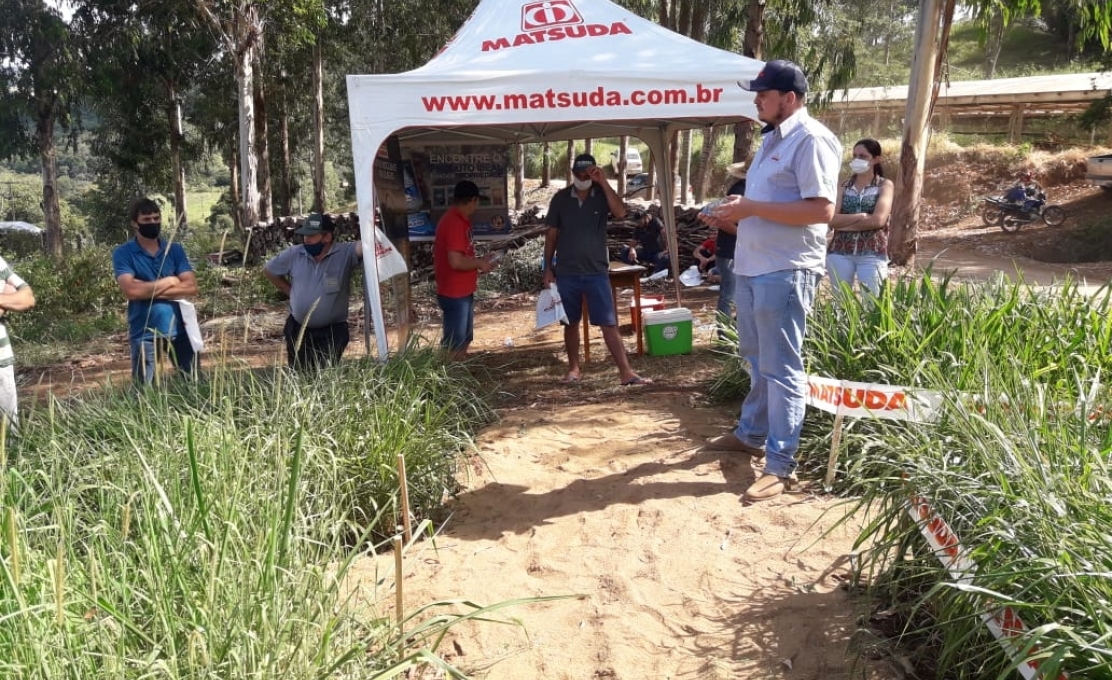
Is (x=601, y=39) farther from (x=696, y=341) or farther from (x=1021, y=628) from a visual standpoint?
(x=1021, y=628)

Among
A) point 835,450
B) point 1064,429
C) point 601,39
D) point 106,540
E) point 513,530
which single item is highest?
point 601,39

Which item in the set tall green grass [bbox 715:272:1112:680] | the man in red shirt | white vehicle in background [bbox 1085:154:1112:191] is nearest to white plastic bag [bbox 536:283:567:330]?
the man in red shirt

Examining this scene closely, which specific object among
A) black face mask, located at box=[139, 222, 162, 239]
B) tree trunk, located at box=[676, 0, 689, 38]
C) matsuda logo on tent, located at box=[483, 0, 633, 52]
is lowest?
black face mask, located at box=[139, 222, 162, 239]

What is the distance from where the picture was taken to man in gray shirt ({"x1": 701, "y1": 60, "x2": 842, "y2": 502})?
3656 millimetres

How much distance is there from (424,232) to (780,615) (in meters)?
8.20

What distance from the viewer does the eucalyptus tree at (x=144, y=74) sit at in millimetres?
19078

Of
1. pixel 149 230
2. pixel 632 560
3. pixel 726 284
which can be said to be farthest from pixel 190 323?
pixel 726 284

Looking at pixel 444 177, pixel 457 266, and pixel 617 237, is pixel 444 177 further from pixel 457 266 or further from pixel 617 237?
pixel 617 237

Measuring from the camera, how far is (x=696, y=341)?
793 centimetres

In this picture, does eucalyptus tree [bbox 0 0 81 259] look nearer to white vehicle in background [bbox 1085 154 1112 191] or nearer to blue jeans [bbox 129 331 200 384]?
blue jeans [bbox 129 331 200 384]

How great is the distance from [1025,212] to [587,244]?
15612 mm

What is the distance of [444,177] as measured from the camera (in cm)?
1002

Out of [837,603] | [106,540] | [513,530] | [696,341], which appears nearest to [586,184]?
[696,341]

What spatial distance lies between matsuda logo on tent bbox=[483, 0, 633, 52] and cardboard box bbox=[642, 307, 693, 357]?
2381 millimetres
